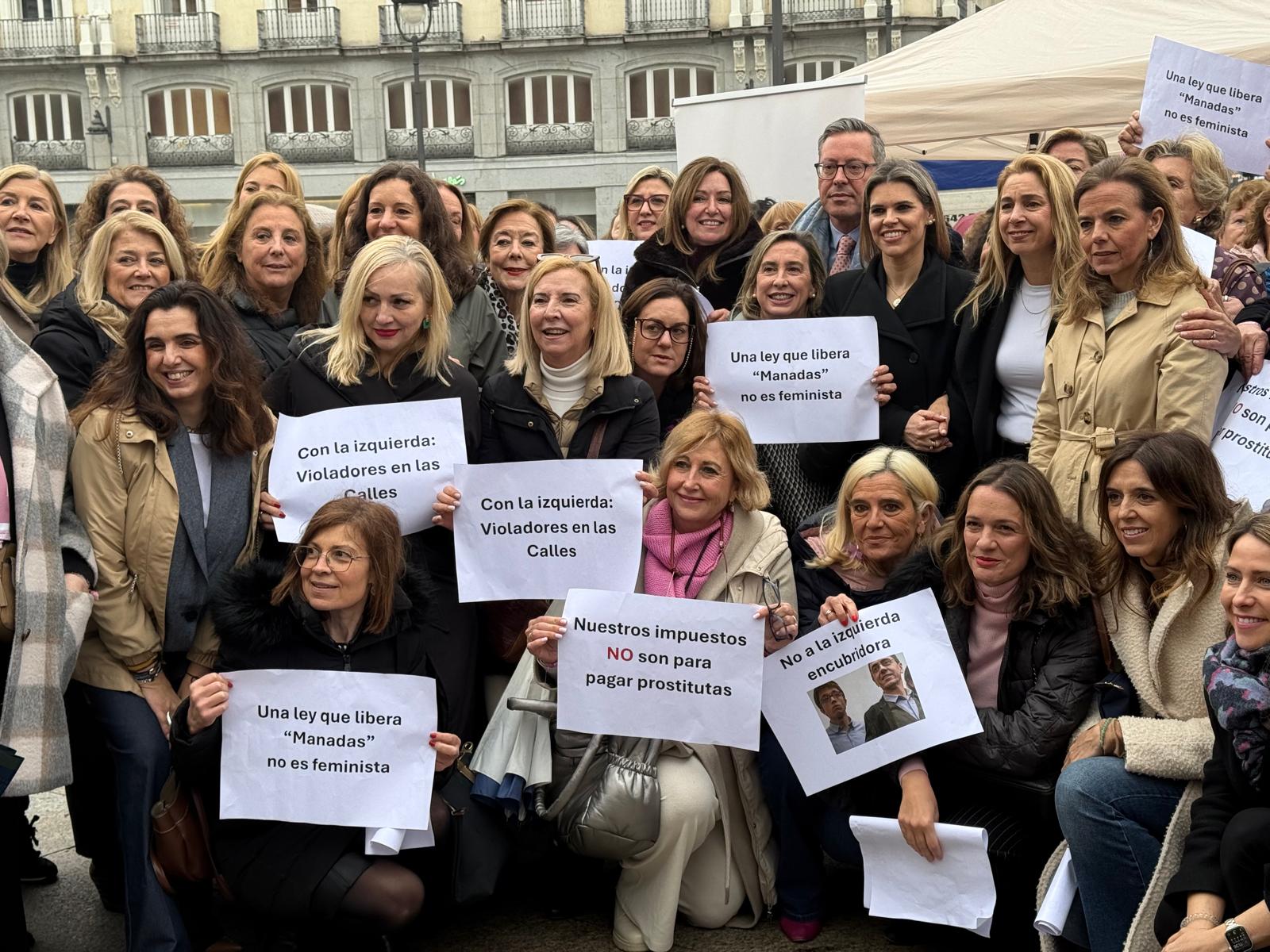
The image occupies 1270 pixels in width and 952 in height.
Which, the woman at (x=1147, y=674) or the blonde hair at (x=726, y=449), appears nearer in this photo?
→ the woman at (x=1147, y=674)

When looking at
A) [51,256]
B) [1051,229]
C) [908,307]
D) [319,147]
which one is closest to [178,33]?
[319,147]

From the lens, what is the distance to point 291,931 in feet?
14.0

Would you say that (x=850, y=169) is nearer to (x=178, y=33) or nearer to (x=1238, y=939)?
(x=1238, y=939)

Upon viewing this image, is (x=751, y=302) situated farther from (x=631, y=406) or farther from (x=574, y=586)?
(x=574, y=586)

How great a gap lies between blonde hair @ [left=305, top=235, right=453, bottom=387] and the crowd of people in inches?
0.6

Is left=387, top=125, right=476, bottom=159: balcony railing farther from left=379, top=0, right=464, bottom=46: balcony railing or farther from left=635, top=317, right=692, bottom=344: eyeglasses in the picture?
left=635, top=317, right=692, bottom=344: eyeglasses

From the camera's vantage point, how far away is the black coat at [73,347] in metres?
4.96

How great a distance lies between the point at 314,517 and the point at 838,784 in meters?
Result: 1.81

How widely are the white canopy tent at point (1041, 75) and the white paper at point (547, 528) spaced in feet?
22.1

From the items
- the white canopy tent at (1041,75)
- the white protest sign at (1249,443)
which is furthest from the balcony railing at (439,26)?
the white protest sign at (1249,443)

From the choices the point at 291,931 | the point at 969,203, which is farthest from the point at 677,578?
the point at 969,203

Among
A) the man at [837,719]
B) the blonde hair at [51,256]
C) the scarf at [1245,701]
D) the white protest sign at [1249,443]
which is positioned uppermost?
the blonde hair at [51,256]

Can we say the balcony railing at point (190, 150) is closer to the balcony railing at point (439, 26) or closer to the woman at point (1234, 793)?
the balcony railing at point (439, 26)

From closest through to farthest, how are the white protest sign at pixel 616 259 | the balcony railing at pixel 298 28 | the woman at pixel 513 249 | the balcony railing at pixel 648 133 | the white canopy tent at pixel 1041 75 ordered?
the woman at pixel 513 249
the white protest sign at pixel 616 259
the white canopy tent at pixel 1041 75
the balcony railing at pixel 648 133
the balcony railing at pixel 298 28
